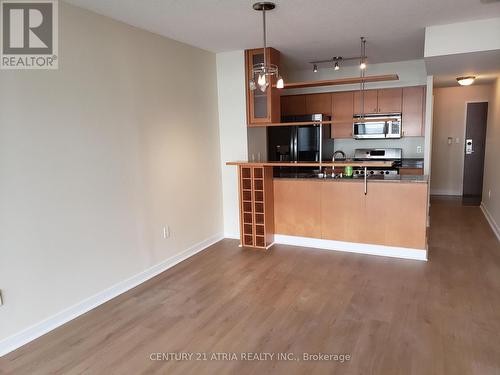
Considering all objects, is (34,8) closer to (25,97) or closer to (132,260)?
(25,97)

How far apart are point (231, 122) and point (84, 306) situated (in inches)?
113

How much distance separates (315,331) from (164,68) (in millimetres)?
3022

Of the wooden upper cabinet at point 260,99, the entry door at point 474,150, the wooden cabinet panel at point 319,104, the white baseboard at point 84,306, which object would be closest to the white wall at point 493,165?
the entry door at point 474,150

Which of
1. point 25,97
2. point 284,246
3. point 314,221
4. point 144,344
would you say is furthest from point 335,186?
point 25,97

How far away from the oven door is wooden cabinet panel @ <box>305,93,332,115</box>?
582 mm

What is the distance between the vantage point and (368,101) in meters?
6.07

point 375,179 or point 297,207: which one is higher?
point 375,179

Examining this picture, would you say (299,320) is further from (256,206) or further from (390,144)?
(390,144)

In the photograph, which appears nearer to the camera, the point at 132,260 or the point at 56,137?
the point at 56,137

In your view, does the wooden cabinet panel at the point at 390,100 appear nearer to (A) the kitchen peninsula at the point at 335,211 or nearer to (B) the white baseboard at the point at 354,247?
(A) the kitchen peninsula at the point at 335,211

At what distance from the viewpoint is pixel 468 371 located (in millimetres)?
2172

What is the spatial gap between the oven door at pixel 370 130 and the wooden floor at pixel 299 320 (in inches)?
94.7

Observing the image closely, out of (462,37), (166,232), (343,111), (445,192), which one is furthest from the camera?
(445,192)

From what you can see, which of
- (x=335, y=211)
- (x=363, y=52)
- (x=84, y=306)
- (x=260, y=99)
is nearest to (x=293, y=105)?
(x=363, y=52)
